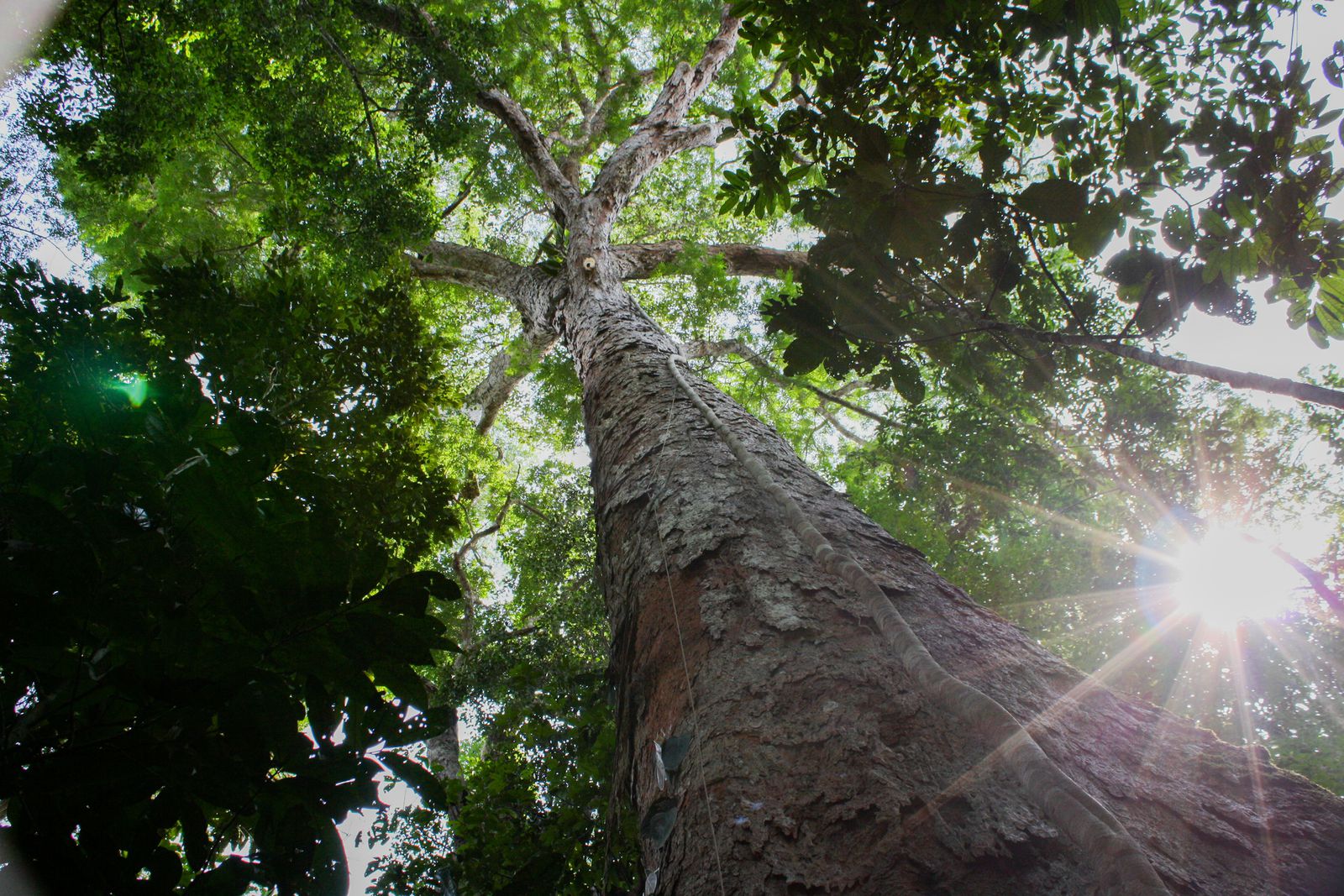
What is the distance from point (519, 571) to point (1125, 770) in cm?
Answer: 633

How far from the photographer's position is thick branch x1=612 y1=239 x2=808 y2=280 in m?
8.23

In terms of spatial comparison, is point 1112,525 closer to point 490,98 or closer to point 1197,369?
point 1197,369

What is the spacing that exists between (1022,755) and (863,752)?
0.23 m

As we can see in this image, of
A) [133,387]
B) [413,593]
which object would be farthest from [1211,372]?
[133,387]

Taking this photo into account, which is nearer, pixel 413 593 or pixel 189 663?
pixel 189 663

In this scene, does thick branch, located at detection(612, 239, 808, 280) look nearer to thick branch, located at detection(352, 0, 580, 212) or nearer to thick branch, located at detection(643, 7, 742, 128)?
thick branch, located at detection(352, 0, 580, 212)

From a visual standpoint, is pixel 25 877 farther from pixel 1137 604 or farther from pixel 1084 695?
pixel 1137 604

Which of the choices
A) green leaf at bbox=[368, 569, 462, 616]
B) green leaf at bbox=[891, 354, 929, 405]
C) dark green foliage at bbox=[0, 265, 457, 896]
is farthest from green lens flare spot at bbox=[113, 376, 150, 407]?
green leaf at bbox=[891, 354, 929, 405]

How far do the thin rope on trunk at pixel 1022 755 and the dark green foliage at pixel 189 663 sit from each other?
2.77 ft

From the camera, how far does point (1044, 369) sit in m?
3.16

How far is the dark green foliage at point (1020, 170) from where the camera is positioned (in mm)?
2080

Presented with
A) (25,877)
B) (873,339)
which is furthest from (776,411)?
(25,877)

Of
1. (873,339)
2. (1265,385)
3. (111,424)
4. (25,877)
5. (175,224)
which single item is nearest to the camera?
(25,877)

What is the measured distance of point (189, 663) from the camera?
3.37 feet
